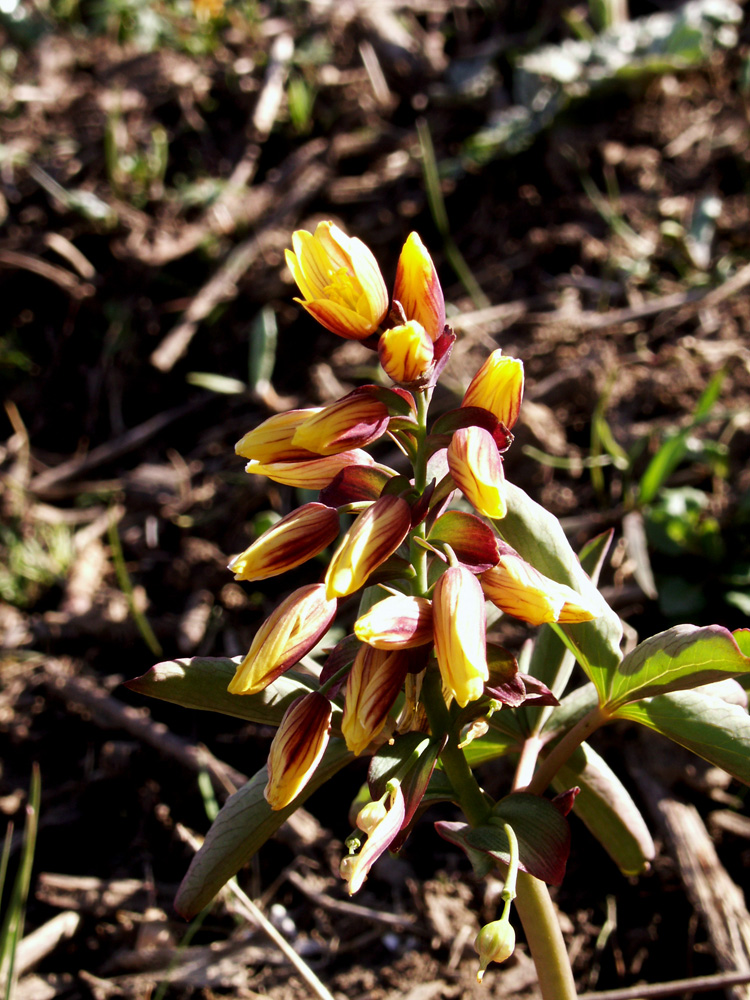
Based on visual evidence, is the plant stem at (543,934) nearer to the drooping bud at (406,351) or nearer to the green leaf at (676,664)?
the green leaf at (676,664)

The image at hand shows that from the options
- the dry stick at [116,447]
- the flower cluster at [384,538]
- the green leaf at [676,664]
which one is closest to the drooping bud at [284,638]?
A: the flower cluster at [384,538]

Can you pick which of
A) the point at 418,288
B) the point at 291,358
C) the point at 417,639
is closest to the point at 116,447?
the point at 291,358

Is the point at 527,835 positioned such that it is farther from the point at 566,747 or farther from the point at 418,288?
the point at 418,288

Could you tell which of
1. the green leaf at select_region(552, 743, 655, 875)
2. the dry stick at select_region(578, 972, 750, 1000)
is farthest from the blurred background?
the green leaf at select_region(552, 743, 655, 875)

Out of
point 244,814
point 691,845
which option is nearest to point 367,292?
point 244,814

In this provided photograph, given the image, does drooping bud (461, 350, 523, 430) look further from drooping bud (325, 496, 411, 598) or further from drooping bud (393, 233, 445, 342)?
drooping bud (325, 496, 411, 598)
